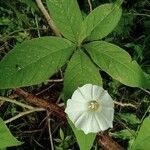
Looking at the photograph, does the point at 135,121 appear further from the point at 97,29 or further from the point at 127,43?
the point at 97,29

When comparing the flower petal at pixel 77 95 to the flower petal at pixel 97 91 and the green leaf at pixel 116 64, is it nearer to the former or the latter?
the flower petal at pixel 97 91

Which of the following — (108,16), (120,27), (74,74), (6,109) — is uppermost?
(108,16)

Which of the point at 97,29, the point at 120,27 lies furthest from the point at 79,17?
the point at 120,27

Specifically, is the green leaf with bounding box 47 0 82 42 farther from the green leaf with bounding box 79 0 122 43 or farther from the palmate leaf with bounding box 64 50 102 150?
the palmate leaf with bounding box 64 50 102 150

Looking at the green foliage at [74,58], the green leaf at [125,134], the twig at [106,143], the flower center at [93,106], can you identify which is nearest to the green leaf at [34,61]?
the green foliage at [74,58]

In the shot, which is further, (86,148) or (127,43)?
(127,43)

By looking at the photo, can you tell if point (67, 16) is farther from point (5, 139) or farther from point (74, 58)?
point (5, 139)
